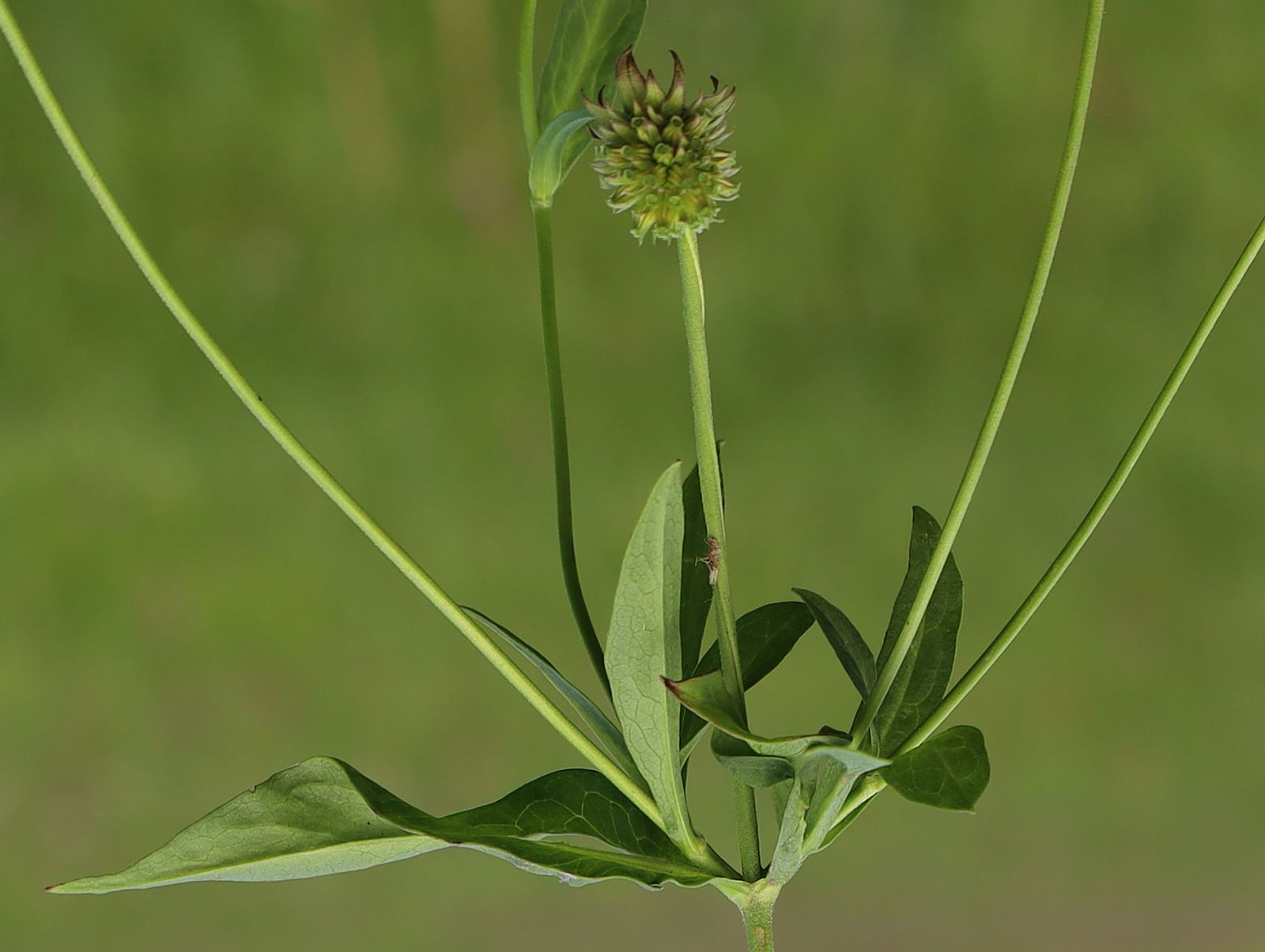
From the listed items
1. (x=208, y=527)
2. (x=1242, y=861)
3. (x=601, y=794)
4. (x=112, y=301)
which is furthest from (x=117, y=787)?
(x=1242, y=861)

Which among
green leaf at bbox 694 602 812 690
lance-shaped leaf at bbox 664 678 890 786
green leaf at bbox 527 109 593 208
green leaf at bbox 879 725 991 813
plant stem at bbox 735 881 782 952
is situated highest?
green leaf at bbox 527 109 593 208

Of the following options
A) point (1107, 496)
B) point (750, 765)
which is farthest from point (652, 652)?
point (1107, 496)

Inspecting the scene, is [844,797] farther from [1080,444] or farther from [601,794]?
[1080,444]

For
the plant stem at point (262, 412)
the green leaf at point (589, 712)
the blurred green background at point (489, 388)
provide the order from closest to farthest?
1. the plant stem at point (262, 412)
2. the green leaf at point (589, 712)
3. the blurred green background at point (489, 388)

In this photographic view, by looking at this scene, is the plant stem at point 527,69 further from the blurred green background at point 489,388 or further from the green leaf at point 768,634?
the blurred green background at point 489,388

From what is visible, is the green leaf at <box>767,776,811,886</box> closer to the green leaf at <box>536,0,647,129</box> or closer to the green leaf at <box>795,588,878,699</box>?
the green leaf at <box>795,588,878,699</box>

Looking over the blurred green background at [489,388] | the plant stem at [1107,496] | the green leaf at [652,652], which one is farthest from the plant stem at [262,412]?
the blurred green background at [489,388]

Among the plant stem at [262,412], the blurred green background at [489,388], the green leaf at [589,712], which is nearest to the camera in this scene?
the plant stem at [262,412]

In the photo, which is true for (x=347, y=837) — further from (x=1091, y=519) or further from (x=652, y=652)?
(x=1091, y=519)

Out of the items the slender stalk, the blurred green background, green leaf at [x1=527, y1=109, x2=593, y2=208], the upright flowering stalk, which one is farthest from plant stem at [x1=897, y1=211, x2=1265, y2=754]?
the blurred green background
